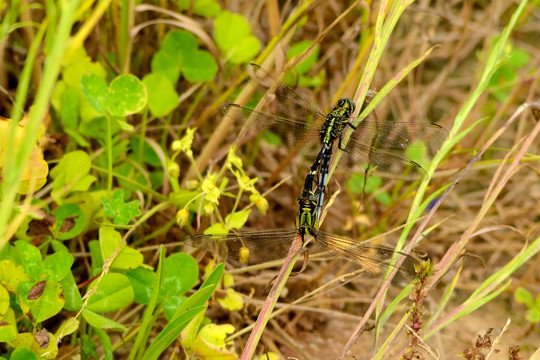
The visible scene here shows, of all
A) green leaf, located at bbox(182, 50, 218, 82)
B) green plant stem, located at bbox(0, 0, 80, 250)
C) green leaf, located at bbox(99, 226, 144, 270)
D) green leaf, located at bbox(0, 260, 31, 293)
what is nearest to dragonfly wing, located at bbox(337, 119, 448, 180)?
green leaf, located at bbox(182, 50, 218, 82)

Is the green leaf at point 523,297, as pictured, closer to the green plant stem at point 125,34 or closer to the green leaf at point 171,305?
the green leaf at point 171,305

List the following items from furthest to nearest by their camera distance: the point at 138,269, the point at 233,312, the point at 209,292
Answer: the point at 233,312 → the point at 138,269 → the point at 209,292

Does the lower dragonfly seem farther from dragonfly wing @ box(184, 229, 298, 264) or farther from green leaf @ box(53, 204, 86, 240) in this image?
green leaf @ box(53, 204, 86, 240)

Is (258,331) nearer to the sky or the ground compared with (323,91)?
nearer to the ground

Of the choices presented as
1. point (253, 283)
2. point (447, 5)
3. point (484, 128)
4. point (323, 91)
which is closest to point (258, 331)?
point (253, 283)

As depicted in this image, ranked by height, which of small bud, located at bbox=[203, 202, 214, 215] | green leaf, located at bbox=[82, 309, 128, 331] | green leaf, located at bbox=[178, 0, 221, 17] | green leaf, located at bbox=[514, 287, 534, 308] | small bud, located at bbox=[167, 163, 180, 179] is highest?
green leaf, located at bbox=[178, 0, 221, 17]

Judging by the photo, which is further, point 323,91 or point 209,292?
point 323,91

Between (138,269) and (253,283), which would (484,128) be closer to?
(253,283)
